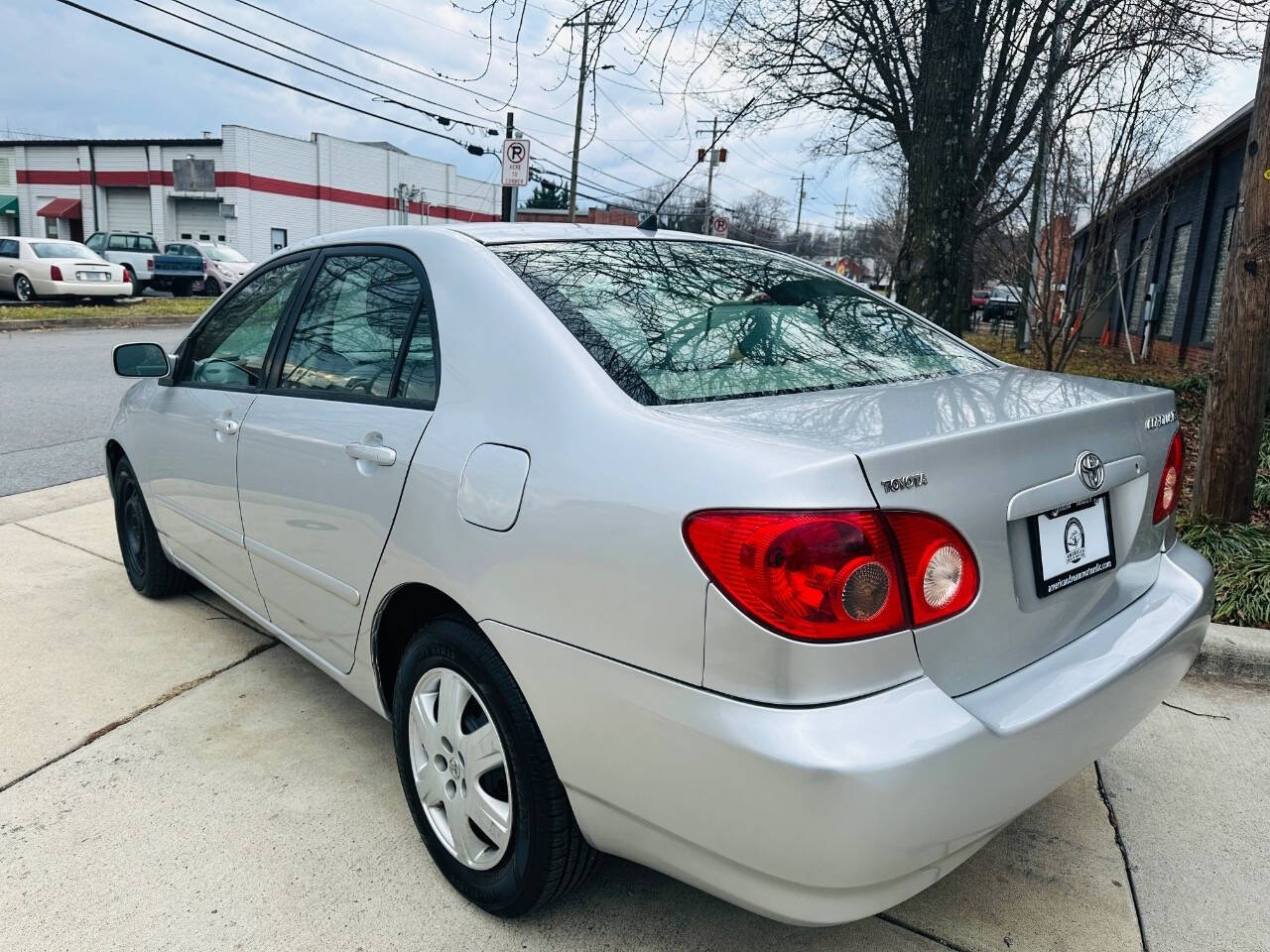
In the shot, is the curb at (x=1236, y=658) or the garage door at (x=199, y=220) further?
the garage door at (x=199, y=220)

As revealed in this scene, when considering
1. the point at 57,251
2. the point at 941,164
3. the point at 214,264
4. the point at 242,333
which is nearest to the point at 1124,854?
the point at 242,333

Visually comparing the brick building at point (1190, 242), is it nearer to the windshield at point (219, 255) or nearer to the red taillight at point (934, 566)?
the red taillight at point (934, 566)

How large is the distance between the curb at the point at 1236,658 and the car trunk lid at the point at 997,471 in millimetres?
1722

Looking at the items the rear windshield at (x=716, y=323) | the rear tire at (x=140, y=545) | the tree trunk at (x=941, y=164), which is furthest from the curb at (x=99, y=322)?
the rear windshield at (x=716, y=323)

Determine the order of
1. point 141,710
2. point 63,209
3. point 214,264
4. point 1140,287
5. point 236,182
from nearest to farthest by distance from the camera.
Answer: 1. point 141,710
2. point 1140,287
3. point 214,264
4. point 236,182
5. point 63,209

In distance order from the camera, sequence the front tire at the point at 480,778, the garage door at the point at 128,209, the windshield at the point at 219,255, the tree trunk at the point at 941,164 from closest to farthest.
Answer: the front tire at the point at 480,778, the tree trunk at the point at 941,164, the windshield at the point at 219,255, the garage door at the point at 128,209

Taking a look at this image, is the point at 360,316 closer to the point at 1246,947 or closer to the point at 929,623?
the point at 929,623

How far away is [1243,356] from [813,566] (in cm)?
398

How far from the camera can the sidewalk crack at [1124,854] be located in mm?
2242

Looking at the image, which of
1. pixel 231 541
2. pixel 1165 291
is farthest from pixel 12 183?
pixel 231 541

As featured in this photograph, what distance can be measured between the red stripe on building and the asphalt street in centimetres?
2883

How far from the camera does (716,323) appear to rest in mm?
2457

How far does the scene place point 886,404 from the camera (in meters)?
2.09

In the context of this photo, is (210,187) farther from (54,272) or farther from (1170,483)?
(1170,483)
